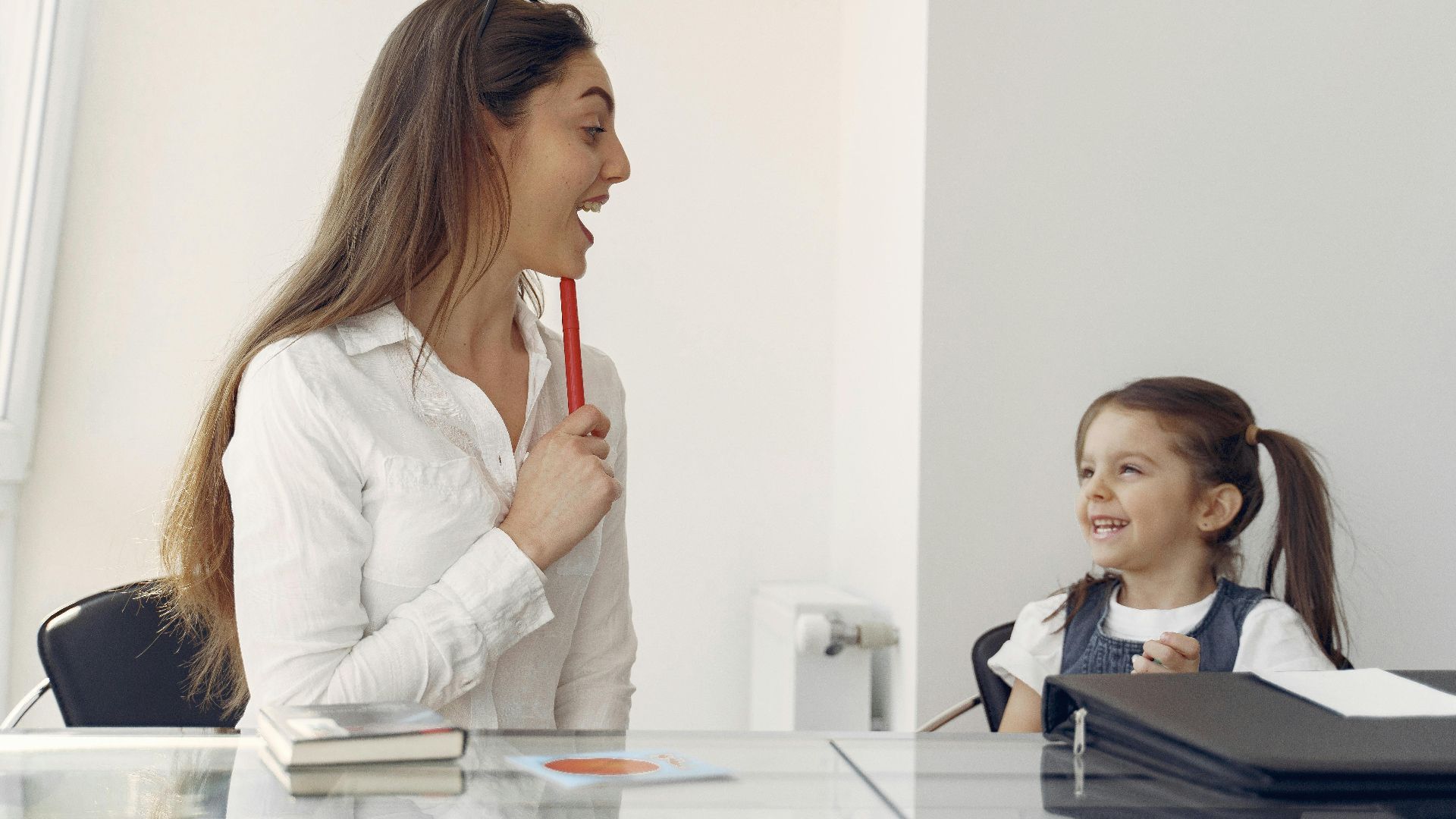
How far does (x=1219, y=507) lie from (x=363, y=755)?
4.53ft

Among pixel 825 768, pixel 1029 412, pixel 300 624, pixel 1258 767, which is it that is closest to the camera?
pixel 1258 767

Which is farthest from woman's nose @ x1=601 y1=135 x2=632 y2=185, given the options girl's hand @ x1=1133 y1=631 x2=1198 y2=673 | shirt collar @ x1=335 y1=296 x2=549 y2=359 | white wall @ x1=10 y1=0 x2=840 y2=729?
white wall @ x1=10 y1=0 x2=840 y2=729

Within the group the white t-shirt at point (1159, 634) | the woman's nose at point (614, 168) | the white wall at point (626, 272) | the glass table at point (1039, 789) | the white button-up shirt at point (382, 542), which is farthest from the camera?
the white wall at point (626, 272)

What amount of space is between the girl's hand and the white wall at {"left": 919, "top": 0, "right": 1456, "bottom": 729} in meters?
0.60

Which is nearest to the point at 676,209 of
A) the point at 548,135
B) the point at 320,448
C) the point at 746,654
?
the point at 746,654

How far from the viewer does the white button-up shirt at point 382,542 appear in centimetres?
110

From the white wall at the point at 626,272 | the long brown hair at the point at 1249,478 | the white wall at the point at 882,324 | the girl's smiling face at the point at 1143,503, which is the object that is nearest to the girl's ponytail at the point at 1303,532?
the long brown hair at the point at 1249,478

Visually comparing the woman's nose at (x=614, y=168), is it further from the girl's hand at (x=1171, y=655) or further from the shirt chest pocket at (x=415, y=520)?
the girl's hand at (x=1171, y=655)

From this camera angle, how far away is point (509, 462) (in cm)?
129

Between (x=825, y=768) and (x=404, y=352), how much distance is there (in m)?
Answer: 0.69

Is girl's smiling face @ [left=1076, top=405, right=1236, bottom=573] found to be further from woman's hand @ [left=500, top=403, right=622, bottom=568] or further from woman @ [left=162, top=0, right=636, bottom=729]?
woman's hand @ [left=500, top=403, right=622, bottom=568]

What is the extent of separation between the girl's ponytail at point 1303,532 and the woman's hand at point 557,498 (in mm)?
1057

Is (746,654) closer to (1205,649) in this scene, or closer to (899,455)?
(899,455)

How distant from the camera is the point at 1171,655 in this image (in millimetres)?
1439
